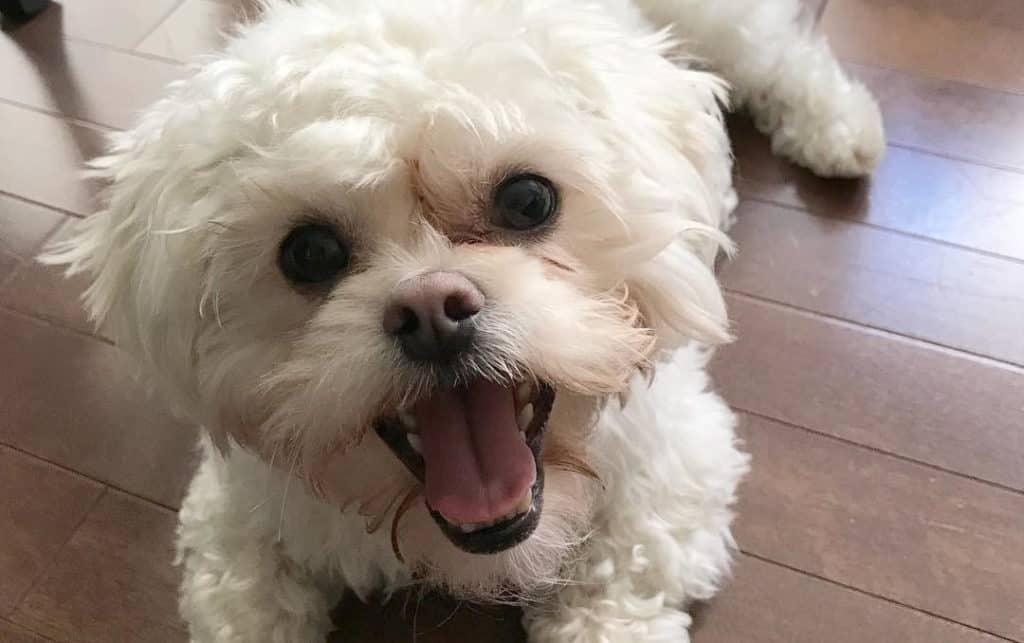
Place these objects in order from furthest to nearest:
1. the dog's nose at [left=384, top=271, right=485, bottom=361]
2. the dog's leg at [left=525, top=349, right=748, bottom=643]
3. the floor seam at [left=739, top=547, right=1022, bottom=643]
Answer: the floor seam at [left=739, top=547, right=1022, bottom=643]
the dog's leg at [left=525, top=349, right=748, bottom=643]
the dog's nose at [left=384, top=271, right=485, bottom=361]

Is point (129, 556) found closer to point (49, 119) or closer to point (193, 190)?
point (193, 190)

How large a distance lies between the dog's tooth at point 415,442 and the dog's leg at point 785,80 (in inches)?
34.7

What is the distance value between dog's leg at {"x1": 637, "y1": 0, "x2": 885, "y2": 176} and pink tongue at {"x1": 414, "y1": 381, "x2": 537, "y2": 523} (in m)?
0.86

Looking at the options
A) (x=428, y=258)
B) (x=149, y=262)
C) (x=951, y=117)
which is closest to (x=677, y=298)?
(x=428, y=258)

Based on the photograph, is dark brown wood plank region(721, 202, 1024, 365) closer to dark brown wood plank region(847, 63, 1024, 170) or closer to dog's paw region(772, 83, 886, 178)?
dog's paw region(772, 83, 886, 178)

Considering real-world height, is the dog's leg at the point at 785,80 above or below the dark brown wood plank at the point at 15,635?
above

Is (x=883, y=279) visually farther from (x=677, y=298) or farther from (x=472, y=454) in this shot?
(x=472, y=454)

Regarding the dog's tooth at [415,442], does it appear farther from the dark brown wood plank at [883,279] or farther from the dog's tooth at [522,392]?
the dark brown wood plank at [883,279]

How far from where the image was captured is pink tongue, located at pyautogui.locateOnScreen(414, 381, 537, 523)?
91cm

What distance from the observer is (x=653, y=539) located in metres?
1.13

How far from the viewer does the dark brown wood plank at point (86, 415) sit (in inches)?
55.9

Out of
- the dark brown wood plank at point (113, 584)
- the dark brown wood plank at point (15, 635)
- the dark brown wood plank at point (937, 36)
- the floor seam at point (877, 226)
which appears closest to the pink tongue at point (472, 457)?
the dark brown wood plank at point (113, 584)

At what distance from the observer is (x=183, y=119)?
0.88 metres

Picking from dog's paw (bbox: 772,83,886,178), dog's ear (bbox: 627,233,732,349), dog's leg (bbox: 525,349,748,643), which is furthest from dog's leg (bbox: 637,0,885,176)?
dog's ear (bbox: 627,233,732,349)
